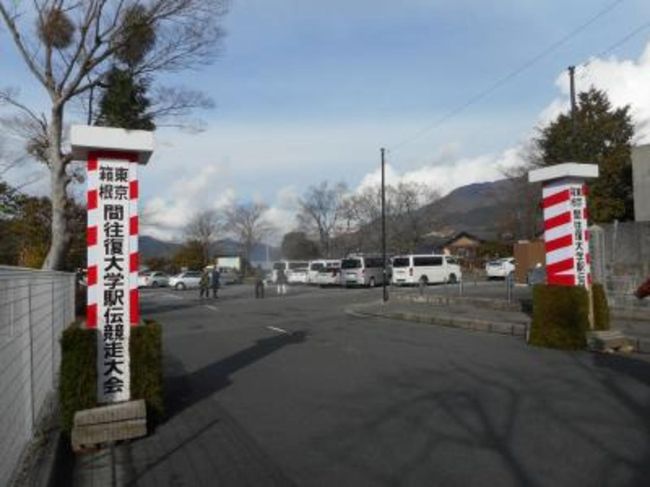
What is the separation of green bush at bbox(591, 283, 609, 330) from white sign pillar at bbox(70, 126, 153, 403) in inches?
334

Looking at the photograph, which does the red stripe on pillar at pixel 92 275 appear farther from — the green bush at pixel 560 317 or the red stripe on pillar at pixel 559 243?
the red stripe on pillar at pixel 559 243

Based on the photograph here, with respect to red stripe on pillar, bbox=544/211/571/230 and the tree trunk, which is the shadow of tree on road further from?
the tree trunk

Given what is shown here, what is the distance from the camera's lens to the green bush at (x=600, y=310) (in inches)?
511

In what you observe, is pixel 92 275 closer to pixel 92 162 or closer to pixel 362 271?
pixel 92 162

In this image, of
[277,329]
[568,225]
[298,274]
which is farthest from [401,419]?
[298,274]

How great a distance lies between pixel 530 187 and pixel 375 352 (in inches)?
2095

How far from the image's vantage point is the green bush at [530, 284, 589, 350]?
12688 millimetres

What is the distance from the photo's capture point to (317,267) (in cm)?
5662

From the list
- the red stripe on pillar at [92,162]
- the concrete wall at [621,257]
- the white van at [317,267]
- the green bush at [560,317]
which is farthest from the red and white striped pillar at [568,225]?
the white van at [317,267]

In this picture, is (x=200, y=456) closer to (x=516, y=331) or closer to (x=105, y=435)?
(x=105, y=435)

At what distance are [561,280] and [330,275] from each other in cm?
3837

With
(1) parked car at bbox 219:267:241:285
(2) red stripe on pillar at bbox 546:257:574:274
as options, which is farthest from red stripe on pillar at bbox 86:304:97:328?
(1) parked car at bbox 219:267:241:285

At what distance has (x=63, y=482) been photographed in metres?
6.08

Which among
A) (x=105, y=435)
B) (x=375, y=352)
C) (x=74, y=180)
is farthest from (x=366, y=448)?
(x=74, y=180)
